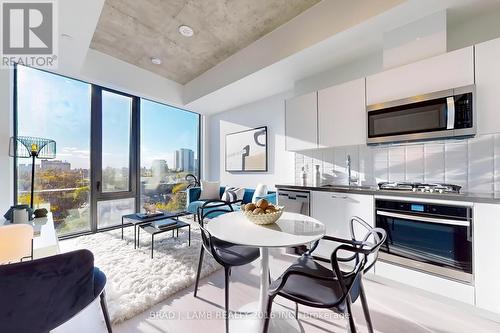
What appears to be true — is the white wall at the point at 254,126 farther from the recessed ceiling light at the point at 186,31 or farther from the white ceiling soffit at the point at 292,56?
the recessed ceiling light at the point at 186,31

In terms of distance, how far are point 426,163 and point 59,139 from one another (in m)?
5.10

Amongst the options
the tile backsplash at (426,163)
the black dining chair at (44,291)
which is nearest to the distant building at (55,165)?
the black dining chair at (44,291)

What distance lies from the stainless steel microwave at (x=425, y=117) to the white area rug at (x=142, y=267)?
2.42 m

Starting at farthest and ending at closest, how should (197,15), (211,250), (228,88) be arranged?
(228,88) < (197,15) < (211,250)

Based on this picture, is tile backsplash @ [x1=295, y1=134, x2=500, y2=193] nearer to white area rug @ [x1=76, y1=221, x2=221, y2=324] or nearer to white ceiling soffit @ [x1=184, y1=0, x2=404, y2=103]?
white ceiling soffit @ [x1=184, y1=0, x2=404, y2=103]

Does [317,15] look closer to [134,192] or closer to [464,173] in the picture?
[464,173]

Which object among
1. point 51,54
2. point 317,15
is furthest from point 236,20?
point 51,54

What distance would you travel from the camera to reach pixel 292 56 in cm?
259

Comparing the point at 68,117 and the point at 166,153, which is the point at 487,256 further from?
the point at 68,117

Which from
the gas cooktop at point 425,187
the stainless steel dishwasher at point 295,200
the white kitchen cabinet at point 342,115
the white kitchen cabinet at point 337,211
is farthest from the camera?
Result: the stainless steel dishwasher at point 295,200

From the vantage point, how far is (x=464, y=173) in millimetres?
1994

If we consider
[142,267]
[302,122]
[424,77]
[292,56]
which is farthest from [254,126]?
[142,267]

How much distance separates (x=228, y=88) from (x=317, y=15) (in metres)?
1.78

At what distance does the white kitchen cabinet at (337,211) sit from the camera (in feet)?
6.97
